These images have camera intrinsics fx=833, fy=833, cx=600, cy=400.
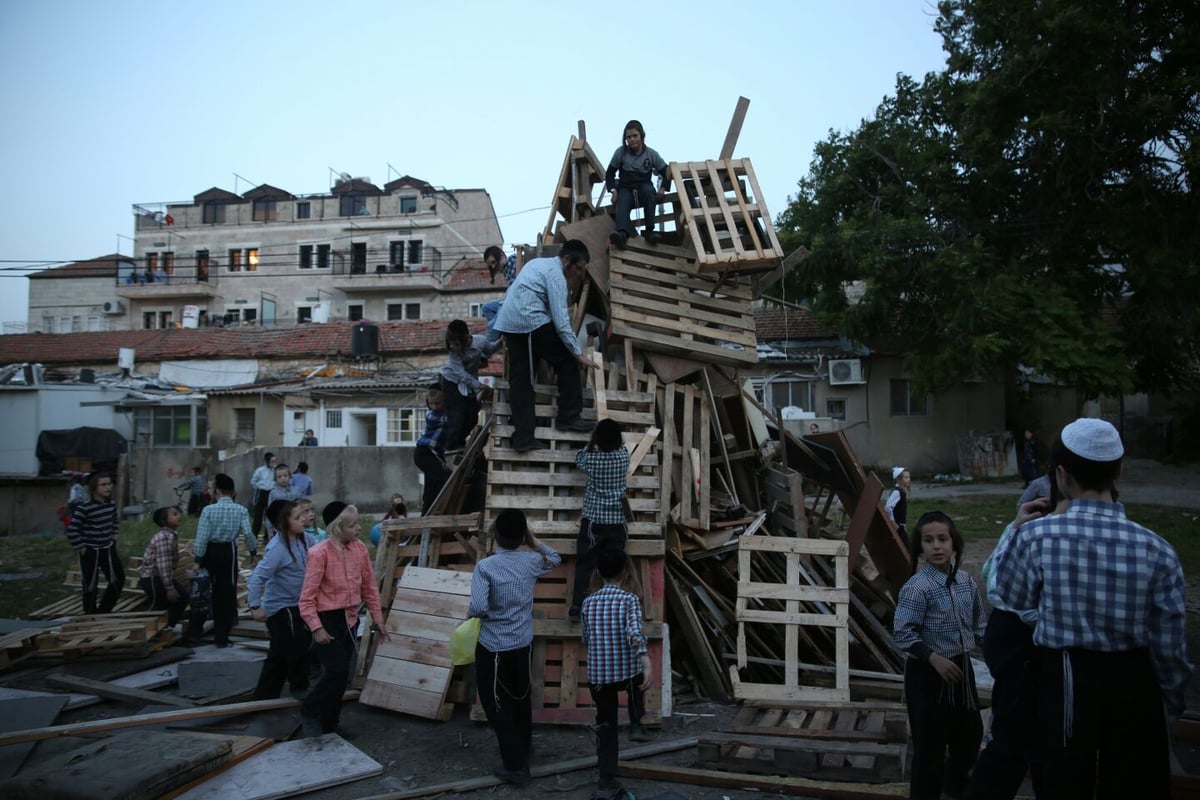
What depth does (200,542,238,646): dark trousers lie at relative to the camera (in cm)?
849

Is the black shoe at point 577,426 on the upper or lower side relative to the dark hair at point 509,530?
upper

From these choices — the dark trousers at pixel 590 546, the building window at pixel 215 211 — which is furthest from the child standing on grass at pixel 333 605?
the building window at pixel 215 211

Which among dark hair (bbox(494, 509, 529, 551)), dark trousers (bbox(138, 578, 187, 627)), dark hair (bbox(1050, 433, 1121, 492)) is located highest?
dark hair (bbox(1050, 433, 1121, 492))

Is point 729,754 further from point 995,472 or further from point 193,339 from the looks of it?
point 193,339

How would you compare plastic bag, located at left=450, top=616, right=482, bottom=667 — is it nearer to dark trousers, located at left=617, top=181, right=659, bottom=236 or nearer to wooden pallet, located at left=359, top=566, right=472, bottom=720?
wooden pallet, located at left=359, top=566, right=472, bottom=720

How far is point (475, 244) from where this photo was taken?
42812 millimetres

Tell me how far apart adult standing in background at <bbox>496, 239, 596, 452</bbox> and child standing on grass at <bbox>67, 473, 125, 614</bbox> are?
5141 mm

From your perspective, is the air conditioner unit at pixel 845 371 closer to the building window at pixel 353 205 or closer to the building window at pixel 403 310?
the building window at pixel 403 310

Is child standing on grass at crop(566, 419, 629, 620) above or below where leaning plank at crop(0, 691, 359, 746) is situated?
above

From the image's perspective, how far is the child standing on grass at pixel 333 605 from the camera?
5727 millimetres

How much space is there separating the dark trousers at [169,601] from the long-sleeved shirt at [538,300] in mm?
A: 5091

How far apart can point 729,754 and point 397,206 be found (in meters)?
40.4

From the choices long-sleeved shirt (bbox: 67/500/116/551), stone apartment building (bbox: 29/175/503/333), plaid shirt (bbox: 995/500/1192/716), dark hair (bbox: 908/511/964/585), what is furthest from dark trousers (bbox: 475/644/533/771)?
stone apartment building (bbox: 29/175/503/333)

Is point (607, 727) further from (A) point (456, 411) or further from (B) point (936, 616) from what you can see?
(A) point (456, 411)
